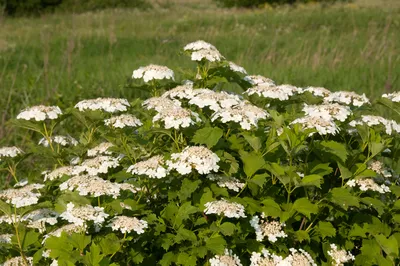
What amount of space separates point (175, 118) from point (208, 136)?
0.48 ft

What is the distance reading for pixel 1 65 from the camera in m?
9.57

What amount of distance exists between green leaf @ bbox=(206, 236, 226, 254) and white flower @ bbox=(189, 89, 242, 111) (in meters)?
0.55

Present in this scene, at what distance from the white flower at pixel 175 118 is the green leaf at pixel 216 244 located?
1.44 feet

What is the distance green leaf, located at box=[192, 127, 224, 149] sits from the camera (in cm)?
212

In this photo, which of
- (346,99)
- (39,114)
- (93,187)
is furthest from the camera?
(346,99)

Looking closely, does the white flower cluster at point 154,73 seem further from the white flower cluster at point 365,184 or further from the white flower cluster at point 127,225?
the white flower cluster at point 365,184

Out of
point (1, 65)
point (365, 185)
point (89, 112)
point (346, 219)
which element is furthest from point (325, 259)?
point (1, 65)

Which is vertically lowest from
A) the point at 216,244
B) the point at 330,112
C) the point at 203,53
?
the point at 216,244

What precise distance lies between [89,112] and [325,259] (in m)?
1.25

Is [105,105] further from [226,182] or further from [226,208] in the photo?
[226,208]

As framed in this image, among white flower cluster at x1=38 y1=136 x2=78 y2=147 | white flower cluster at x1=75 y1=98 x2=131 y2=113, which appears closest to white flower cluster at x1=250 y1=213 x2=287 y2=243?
white flower cluster at x1=75 y1=98 x2=131 y2=113

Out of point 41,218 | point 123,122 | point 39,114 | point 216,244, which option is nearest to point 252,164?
point 216,244

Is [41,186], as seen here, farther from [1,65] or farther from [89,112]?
[1,65]

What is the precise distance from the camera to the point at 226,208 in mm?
1988
